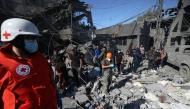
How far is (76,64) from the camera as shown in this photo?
552cm

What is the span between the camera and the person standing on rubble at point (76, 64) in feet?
17.9

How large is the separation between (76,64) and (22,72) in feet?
13.8

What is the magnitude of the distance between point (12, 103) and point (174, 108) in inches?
169

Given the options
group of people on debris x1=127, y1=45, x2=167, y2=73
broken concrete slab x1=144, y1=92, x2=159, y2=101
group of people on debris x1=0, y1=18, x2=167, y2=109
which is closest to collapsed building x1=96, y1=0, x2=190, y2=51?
group of people on debris x1=127, y1=45, x2=167, y2=73

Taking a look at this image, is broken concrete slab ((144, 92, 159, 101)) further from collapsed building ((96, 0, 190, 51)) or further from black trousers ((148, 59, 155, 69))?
collapsed building ((96, 0, 190, 51))

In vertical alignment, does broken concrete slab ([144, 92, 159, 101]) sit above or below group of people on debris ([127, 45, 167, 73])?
below

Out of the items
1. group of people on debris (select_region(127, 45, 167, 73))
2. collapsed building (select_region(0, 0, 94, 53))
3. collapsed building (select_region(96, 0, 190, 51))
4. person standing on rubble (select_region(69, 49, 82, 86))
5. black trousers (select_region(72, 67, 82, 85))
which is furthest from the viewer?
collapsed building (select_region(96, 0, 190, 51))

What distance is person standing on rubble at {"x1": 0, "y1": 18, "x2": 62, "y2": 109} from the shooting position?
48.3 inches

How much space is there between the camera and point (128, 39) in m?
16.5

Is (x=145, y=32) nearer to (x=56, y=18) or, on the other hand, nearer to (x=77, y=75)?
(x=56, y=18)

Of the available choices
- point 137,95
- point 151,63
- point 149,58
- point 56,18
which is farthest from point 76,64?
point 56,18

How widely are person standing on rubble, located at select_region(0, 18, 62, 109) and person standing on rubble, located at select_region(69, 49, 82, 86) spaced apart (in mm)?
3854

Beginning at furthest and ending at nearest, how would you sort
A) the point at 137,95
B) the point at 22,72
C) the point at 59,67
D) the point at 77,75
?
1. the point at 77,75
2. the point at 59,67
3. the point at 137,95
4. the point at 22,72

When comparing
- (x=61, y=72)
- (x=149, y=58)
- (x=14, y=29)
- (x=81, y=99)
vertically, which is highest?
Result: (x=14, y=29)
